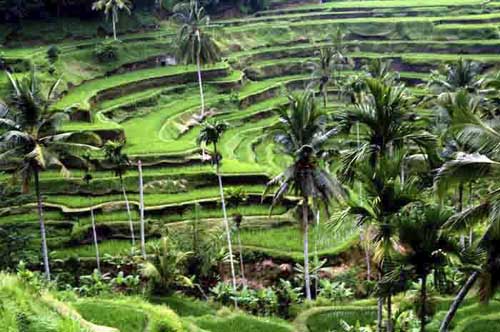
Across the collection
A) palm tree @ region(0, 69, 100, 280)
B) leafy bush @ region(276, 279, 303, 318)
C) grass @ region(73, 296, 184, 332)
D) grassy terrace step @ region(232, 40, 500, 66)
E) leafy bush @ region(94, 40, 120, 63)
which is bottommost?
leafy bush @ region(276, 279, 303, 318)

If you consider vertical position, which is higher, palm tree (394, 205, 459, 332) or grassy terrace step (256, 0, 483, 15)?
grassy terrace step (256, 0, 483, 15)

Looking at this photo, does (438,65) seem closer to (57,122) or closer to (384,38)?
(384,38)

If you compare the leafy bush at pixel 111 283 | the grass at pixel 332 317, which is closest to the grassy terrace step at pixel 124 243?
the leafy bush at pixel 111 283

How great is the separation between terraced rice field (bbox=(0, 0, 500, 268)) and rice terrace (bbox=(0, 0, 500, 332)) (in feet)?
0.53

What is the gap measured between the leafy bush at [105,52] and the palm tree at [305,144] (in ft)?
110

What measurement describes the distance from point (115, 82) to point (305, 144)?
30.7 meters

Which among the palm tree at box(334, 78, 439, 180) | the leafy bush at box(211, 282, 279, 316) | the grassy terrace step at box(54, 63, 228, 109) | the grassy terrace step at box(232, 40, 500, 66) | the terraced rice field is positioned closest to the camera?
the palm tree at box(334, 78, 439, 180)

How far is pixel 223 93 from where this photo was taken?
50.4 metres

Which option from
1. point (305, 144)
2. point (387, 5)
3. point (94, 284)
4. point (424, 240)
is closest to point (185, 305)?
point (94, 284)

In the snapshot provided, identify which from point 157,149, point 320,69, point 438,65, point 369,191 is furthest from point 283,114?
point 438,65

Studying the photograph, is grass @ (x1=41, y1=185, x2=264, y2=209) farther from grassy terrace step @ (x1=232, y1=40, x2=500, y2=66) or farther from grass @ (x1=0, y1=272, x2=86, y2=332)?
grassy terrace step @ (x1=232, y1=40, x2=500, y2=66)

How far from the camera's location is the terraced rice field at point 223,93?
95.9 feet

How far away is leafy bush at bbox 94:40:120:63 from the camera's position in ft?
166

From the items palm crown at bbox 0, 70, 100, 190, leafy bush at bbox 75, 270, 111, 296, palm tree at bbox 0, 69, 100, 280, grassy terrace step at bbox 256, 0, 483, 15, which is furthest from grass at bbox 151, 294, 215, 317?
grassy terrace step at bbox 256, 0, 483, 15
